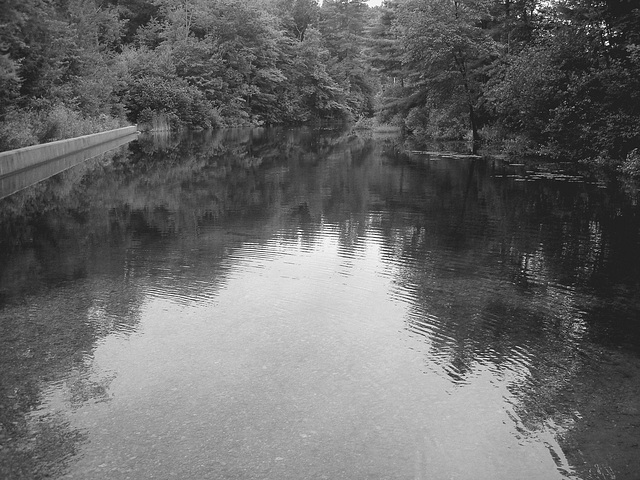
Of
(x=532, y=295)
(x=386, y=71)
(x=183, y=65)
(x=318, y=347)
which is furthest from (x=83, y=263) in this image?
(x=183, y=65)

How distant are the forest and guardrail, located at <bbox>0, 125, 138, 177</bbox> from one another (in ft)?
2.68

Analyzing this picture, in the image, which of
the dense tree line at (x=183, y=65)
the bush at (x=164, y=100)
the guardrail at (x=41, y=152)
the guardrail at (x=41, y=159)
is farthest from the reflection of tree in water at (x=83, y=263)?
the bush at (x=164, y=100)

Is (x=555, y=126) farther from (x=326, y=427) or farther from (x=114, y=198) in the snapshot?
(x=326, y=427)

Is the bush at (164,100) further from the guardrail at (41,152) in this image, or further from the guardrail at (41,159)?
the guardrail at (41,159)

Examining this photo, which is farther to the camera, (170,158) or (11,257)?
(170,158)

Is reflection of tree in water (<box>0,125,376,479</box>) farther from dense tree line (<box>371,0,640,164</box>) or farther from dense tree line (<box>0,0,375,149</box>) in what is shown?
dense tree line (<box>371,0,640,164</box>)

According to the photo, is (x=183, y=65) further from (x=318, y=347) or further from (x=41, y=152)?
(x=318, y=347)

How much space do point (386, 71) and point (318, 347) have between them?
4868 cm

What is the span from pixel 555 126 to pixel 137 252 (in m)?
19.7

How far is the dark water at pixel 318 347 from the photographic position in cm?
346

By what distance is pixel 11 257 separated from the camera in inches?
323

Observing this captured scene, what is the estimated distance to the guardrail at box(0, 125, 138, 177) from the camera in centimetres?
1716

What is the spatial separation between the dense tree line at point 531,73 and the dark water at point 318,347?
1255 cm

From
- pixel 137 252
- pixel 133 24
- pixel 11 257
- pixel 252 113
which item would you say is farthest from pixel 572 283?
pixel 133 24
